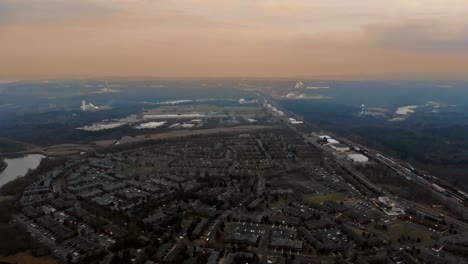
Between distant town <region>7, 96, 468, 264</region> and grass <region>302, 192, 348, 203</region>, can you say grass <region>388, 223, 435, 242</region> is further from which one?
grass <region>302, 192, 348, 203</region>

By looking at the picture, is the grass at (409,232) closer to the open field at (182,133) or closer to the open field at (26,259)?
the open field at (26,259)

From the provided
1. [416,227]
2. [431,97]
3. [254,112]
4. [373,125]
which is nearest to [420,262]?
[416,227]

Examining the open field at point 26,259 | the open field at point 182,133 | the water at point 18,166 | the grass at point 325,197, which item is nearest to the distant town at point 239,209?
the grass at point 325,197

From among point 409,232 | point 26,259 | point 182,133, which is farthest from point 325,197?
point 182,133

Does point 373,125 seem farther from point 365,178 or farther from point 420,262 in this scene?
point 420,262

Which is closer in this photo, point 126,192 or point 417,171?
point 126,192
